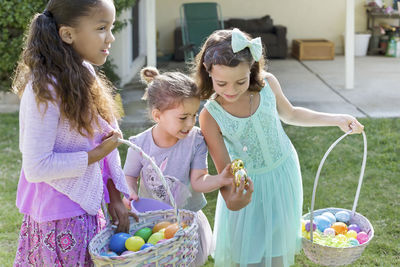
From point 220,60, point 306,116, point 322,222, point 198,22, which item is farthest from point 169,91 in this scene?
point 198,22

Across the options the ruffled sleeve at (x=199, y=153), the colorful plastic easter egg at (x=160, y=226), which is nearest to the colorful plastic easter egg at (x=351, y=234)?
the ruffled sleeve at (x=199, y=153)

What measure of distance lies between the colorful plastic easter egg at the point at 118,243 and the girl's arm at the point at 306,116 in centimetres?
103

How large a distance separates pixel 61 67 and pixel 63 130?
0.72 ft

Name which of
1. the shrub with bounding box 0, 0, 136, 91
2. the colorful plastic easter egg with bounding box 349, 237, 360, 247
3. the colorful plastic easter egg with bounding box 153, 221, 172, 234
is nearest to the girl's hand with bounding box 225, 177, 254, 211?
the colorful plastic easter egg with bounding box 153, 221, 172, 234

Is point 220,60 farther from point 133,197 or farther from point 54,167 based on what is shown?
point 54,167

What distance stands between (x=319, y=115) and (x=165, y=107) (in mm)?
783

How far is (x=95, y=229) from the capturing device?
2080 mm

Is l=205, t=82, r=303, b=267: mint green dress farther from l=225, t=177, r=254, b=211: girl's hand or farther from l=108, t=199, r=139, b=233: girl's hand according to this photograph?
l=108, t=199, r=139, b=233: girl's hand

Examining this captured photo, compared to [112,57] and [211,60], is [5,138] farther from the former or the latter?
[211,60]

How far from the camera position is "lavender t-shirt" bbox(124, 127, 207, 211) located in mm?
2383

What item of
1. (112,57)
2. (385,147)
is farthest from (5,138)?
(385,147)

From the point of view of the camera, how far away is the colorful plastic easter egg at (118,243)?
1994 mm

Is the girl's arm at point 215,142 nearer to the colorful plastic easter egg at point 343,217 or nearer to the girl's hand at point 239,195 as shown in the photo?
the girl's hand at point 239,195

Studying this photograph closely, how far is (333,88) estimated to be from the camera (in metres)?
7.98
